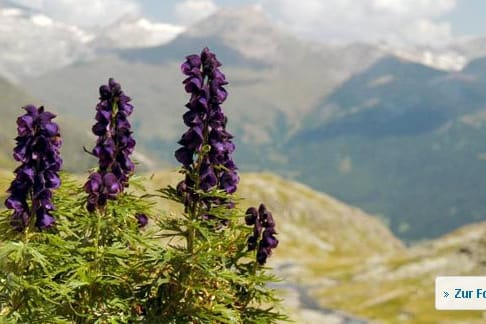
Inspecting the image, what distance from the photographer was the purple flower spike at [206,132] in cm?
1287

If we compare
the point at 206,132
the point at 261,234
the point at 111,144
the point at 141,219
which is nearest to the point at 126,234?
the point at 111,144

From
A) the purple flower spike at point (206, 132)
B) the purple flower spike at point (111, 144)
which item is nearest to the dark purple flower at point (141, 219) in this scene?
the purple flower spike at point (111, 144)

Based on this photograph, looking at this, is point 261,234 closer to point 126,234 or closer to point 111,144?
point 126,234

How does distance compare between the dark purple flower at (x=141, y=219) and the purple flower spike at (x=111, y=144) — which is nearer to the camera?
the purple flower spike at (x=111, y=144)

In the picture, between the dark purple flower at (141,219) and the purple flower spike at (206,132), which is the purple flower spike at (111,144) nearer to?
the purple flower spike at (206,132)

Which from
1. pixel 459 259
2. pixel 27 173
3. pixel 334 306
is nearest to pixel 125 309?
pixel 27 173

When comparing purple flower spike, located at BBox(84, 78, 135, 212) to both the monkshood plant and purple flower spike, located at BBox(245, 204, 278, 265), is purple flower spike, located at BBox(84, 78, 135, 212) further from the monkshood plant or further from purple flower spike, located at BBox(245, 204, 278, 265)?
purple flower spike, located at BBox(245, 204, 278, 265)

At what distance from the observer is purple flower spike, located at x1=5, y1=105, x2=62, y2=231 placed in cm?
1154

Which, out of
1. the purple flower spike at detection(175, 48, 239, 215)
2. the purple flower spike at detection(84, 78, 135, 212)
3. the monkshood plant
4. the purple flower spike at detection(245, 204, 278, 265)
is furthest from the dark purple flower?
the purple flower spike at detection(245, 204, 278, 265)

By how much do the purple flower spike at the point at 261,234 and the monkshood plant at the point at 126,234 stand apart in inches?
1.2

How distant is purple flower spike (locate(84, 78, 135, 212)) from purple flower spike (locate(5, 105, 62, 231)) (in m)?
0.92

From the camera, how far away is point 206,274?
12.1 meters

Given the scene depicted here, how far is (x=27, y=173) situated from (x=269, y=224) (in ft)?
17.2

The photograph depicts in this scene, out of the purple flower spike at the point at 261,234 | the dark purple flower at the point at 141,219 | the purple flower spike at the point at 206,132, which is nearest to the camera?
the purple flower spike at the point at 206,132
